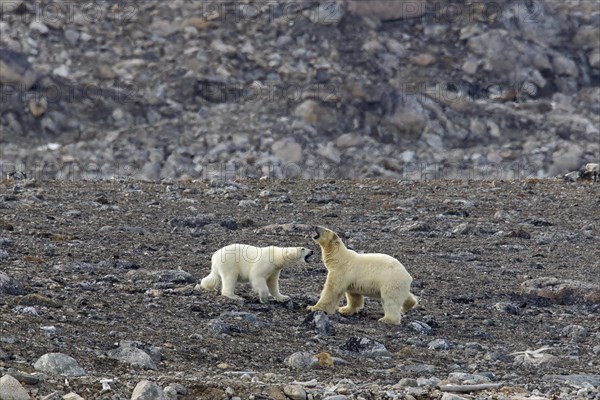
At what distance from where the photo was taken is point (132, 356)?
7.50m

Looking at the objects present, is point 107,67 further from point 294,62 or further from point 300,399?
point 300,399

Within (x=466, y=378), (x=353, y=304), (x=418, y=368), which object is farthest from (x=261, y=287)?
(x=466, y=378)

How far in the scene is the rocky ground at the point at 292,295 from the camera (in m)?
7.42

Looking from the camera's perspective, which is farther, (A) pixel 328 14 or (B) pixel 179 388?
(A) pixel 328 14

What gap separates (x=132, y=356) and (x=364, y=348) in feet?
6.66

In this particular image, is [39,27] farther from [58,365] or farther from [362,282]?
[58,365]

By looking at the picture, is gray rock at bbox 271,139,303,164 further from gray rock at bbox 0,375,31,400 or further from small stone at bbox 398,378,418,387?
gray rock at bbox 0,375,31,400

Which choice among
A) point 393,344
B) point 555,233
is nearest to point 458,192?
point 555,233

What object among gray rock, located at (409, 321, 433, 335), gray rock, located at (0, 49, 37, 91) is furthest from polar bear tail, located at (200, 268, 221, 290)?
gray rock, located at (0, 49, 37, 91)

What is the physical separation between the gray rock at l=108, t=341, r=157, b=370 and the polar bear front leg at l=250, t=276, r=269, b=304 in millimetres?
2733

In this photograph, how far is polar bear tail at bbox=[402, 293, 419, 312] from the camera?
10336mm

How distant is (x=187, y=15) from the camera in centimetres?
2827

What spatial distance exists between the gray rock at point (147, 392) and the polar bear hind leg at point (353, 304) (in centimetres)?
404

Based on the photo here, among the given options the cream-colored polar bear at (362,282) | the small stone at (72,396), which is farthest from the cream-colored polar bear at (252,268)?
the small stone at (72,396)
